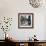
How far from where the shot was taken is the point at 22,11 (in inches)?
197

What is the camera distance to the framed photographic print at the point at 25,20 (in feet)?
16.4

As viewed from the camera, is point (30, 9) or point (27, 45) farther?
point (30, 9)

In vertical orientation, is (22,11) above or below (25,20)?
above

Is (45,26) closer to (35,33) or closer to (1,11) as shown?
(35,33)

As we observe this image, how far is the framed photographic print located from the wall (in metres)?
0.11

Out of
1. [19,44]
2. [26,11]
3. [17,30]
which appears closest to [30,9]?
[26,11]

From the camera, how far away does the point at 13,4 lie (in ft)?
16.4

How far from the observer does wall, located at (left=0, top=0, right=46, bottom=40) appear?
496 centimetres

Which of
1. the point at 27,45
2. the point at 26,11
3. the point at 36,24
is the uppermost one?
the point at 26,11

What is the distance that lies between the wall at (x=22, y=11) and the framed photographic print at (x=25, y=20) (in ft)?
0.36

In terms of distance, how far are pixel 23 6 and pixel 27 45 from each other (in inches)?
62.7

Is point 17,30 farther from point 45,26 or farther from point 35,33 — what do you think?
point 45,26

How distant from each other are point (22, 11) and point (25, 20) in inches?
13.5

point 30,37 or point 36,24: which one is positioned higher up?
point 36,24
